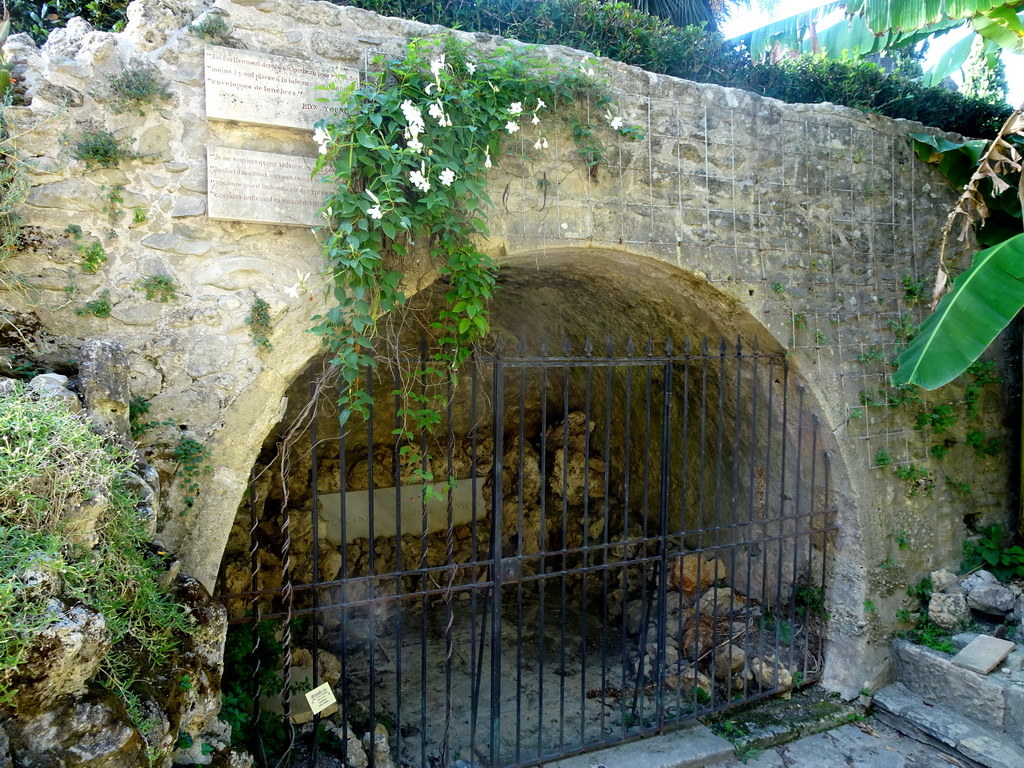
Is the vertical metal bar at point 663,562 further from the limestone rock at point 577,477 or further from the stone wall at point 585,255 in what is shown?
the limestone rock at point 577,477

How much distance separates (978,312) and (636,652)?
326 centimetres

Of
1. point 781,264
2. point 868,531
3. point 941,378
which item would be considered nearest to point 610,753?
point 868,531

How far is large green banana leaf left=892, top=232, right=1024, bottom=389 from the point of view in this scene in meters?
3.32

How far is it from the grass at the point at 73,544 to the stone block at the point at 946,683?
13.9 ft

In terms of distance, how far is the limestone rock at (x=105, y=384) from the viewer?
2273 mm

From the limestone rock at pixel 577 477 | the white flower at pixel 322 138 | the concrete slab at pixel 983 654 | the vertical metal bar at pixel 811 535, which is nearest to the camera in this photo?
the white flower at pixel 322 138

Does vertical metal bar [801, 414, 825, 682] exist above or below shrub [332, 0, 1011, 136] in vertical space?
below

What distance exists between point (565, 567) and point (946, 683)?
244 cm

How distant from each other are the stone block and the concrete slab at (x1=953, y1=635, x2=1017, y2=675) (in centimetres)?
4

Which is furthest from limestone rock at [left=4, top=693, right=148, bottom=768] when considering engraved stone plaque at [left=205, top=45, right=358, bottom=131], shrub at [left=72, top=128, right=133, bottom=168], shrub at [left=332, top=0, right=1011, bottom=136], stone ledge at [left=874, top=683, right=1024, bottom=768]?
stone ledge at [left=874, top=683, right=1024, bottom=768]

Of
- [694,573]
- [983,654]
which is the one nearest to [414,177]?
[694,573]

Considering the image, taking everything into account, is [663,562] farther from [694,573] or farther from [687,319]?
[694,573]

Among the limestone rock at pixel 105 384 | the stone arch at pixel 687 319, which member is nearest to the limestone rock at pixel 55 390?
the limestone rock at pixel 105 384

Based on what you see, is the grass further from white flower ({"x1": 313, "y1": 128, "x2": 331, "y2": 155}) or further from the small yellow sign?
white flower ({"x1": 313, "y1": 128, "x2": 331, "y2": 155})
